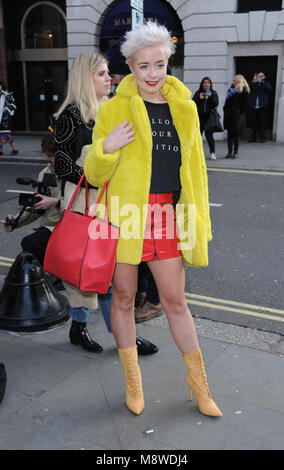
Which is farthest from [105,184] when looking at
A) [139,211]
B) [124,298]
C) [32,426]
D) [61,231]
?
[32,426]

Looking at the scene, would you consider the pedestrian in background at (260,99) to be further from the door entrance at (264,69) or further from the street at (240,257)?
the street at (240,257)

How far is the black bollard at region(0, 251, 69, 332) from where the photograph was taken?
3709 mm

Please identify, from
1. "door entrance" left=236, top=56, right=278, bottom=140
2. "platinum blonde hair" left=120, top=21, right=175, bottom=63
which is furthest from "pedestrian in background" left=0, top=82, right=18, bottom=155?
"platinum blonde hair" left=120, top=21, right=175, bottom=63

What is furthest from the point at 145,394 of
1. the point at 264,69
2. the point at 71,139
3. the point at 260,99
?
the point at 264,69

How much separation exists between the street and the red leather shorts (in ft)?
5.37

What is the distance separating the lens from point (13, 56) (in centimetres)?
1900

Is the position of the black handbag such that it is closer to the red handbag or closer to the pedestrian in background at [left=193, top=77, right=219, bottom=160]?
the pedestrian in background at [left=193, top=77, right=219, bottom=160]

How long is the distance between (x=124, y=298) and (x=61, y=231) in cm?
52

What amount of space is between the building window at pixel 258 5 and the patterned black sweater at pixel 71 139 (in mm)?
14084

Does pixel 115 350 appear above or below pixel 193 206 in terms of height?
below

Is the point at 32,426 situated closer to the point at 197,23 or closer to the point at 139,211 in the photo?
the point at 139,211

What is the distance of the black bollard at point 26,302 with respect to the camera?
3.71 meters

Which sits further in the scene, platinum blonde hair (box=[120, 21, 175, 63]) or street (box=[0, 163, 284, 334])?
street (box=[0, 163, 284, 334])

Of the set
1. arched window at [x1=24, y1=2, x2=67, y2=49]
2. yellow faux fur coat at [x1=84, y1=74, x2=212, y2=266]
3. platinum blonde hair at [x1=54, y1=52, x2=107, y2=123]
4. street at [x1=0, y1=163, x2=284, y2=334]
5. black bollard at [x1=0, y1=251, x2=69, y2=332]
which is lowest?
street at [x1=0, y1=163, x2=284, y2=334]
